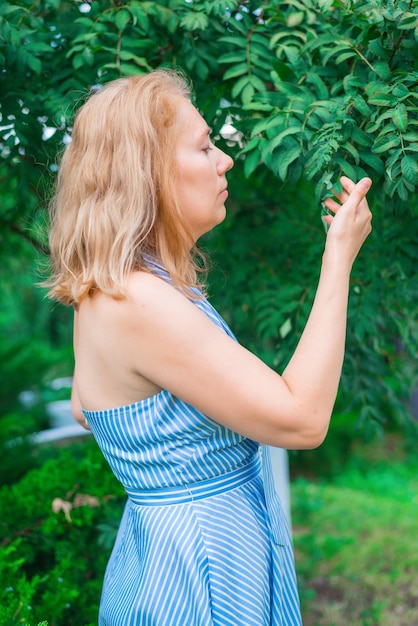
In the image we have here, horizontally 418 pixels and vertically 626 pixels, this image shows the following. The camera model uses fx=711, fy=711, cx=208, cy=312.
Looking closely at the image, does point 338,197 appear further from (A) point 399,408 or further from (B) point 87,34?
(A) point 399,408

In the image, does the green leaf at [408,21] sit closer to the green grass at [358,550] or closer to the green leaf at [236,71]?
the green leaf at [236,71]

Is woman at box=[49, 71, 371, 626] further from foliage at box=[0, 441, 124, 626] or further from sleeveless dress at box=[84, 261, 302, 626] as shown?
foliage at box=[0, 441, 124, 626]

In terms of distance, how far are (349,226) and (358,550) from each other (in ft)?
12.1

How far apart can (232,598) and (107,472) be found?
4.80 feet

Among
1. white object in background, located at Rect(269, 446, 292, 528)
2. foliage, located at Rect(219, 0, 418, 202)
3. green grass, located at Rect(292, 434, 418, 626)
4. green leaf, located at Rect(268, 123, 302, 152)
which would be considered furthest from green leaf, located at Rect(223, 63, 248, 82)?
green grass, located at Rect(292, 434, 418, 626)

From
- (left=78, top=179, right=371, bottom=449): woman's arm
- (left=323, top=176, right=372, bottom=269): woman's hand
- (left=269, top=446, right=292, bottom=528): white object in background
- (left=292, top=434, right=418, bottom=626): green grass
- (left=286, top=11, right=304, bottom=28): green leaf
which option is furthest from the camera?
(left=292, top=434, right=418, bottom=626): green grass

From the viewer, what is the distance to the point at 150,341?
4.54 feet

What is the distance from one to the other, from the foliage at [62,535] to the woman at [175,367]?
2.13ft

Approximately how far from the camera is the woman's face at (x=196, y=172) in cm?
157

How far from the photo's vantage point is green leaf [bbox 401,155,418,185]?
1.54m

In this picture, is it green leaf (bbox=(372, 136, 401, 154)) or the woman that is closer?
the woman

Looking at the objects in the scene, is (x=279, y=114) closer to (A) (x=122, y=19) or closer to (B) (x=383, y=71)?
(B) (x=383, y=71)

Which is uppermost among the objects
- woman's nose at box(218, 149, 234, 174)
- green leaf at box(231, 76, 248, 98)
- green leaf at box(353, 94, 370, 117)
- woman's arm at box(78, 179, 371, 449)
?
green leaf at box(353, 94, 370, 117)

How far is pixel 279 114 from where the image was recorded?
6.02ft
